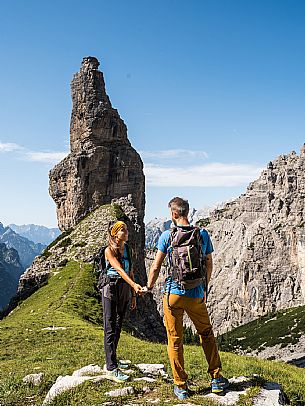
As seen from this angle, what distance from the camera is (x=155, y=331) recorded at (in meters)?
→ 46.4

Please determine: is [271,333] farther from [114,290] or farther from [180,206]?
[180,206]

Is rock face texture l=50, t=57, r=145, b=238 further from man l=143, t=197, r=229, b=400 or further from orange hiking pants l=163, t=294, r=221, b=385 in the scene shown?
orange hiking pants l=163, t=294, r=221, b=385

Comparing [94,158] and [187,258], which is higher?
[94,158]

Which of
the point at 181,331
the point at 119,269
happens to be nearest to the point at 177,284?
the point at 181,331

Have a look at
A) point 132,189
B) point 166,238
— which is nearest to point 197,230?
point 166,238

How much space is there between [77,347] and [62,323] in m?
9.08

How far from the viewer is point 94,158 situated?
2712 inches

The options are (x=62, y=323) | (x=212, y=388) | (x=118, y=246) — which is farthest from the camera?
(x=62, y=323)

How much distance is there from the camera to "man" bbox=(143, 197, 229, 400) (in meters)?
9.45

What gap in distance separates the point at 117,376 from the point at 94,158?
59.9 m

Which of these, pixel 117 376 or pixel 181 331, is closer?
pixel 181 331

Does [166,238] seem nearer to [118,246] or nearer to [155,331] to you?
[118,246]

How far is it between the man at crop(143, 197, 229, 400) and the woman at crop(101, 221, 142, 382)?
1581mm

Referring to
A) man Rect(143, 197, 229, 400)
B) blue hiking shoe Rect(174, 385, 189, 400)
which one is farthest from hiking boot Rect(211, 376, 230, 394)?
blue hiking shoe Rect(174, 385, 189, 400)
